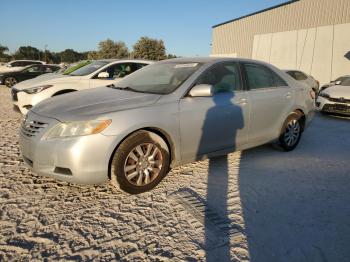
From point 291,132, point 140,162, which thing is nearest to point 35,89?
point 140,162

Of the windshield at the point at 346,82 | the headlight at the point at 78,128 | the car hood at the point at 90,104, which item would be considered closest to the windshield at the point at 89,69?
the car hood at the point at 90,104

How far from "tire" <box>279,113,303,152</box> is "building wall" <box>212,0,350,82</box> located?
45.3 ft

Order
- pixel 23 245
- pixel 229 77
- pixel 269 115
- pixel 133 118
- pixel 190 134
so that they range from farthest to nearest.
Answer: pixel 269 115 < pixel 229 77 < pixel 190 134 < pixel 133 118 < pixel 23 245

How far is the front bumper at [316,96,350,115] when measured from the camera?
28.9 feet

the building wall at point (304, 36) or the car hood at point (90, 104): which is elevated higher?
the building wall at point (304, 36)

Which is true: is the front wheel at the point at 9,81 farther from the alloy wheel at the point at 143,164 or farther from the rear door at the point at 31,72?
the alloy wheel at the point at 143,164

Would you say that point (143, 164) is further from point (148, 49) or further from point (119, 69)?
point (148, 49)

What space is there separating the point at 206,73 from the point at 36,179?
2.58m

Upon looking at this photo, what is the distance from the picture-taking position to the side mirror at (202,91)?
145 inches

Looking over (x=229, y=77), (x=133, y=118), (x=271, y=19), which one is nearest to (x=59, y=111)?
(x=133, y=118)

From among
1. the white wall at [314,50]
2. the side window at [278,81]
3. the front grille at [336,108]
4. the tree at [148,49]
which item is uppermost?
the tree at [148,49]

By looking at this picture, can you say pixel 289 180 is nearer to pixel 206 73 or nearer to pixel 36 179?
pixel 206 73

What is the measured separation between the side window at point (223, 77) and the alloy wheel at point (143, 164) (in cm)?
110

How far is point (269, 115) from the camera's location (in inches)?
186
